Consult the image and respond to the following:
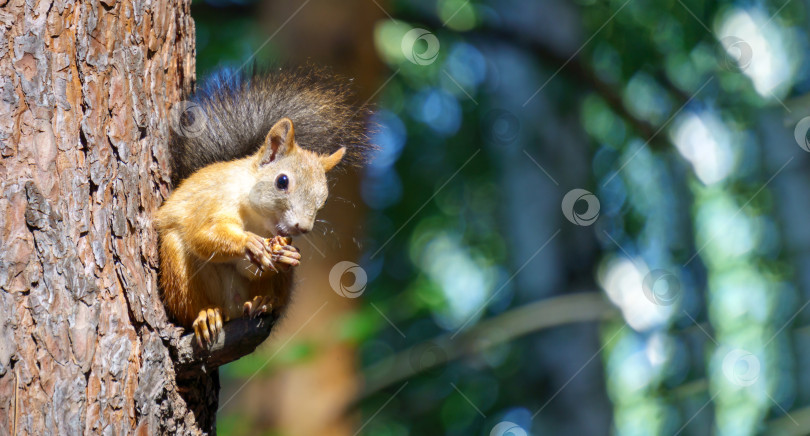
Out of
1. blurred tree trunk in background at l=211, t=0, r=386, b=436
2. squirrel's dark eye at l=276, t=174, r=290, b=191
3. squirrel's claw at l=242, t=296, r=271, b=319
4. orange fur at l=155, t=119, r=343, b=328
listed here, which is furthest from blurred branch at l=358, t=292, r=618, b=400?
squirrel's claw at l=242, t=296, r=271, b=319

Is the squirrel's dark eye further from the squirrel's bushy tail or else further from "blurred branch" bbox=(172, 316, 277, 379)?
"blurred branch" bbox=(172, 316, 277, 379)

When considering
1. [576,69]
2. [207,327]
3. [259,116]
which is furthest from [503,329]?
[207,327]

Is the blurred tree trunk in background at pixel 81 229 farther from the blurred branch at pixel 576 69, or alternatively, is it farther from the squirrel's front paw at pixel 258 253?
the blurred branch at pixel 576 69

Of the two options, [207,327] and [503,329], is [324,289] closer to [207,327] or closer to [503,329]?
[503,329]

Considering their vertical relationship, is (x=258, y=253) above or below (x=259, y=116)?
below

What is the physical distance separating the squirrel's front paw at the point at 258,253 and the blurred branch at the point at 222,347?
0.20 m

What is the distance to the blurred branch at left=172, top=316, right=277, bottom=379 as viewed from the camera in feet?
8.08

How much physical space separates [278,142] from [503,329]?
328 cm

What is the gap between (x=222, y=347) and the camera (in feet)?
8.06

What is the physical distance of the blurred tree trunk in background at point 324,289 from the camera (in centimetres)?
496

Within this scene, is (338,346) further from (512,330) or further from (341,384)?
(512,330)

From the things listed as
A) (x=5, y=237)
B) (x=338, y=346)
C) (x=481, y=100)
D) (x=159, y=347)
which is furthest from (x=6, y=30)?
(x=481, y=100)

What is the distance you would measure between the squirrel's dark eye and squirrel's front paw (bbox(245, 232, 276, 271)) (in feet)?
1.02

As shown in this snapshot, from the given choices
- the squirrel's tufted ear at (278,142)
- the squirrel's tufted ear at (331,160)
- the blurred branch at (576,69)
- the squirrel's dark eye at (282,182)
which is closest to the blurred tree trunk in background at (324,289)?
the blurred branch at (576,69)
